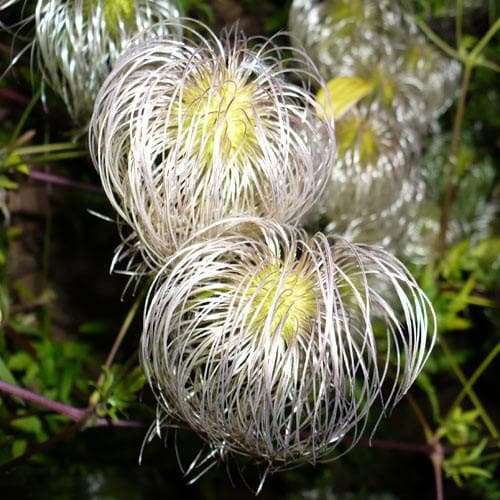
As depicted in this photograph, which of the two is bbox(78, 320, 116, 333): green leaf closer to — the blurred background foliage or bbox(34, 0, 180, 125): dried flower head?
the blurred background foliage

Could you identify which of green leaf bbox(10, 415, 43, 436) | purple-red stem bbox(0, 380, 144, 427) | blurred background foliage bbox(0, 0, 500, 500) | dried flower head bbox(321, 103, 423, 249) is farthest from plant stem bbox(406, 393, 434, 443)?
green leaf bbox(10, 415, 43, 436)

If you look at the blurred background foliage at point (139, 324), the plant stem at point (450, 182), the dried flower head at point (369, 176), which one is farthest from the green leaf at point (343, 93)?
the plant stem at point (450, 182)

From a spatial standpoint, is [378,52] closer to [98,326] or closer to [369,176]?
[369,176]

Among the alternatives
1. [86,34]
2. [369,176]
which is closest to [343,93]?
[369,176]

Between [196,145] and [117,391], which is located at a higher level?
[196,145]

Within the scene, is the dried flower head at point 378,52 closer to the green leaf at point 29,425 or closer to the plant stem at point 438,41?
the plant stem at point 438,41

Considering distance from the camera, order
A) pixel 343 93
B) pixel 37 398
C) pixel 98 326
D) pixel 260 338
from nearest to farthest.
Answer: pixel 260 338 < pixel 37 398 < pixel 343 93 < pixel 98 326

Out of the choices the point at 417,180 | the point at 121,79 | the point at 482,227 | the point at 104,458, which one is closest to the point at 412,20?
the point at 417,180
